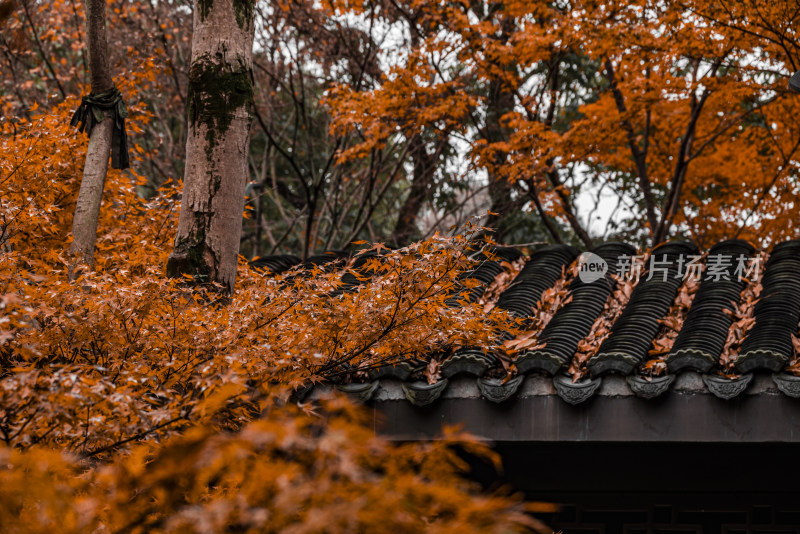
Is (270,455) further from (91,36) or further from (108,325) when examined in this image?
(91,36)

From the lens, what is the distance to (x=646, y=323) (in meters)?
5.01

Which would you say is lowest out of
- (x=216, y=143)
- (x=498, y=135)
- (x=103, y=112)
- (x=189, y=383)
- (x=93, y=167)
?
(x=189, y=383)

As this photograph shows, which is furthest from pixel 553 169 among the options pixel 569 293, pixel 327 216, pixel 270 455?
pixel 270 455

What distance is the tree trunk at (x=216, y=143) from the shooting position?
181 inches

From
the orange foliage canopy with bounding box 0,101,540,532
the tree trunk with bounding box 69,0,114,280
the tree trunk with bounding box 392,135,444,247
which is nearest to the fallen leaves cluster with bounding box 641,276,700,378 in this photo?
the orange foliage canopy with bounding box 0,101,540,532

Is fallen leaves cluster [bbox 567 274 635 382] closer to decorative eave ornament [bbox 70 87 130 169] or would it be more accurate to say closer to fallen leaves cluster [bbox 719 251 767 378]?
fallen leaves cluster [bbox 719 251 767 378]

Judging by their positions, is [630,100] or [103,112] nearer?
[103,112]

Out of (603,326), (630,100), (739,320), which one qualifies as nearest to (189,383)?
Answer: (603,326)

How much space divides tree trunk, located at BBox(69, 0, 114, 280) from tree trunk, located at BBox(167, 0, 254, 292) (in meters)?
0.47

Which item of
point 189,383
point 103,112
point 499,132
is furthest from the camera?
point 499,132

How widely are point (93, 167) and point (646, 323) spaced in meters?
3.32

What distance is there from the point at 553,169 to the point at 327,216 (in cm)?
493

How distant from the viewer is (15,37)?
11.8m

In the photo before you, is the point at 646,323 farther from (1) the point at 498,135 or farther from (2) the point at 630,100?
(1) the point at 498,135
